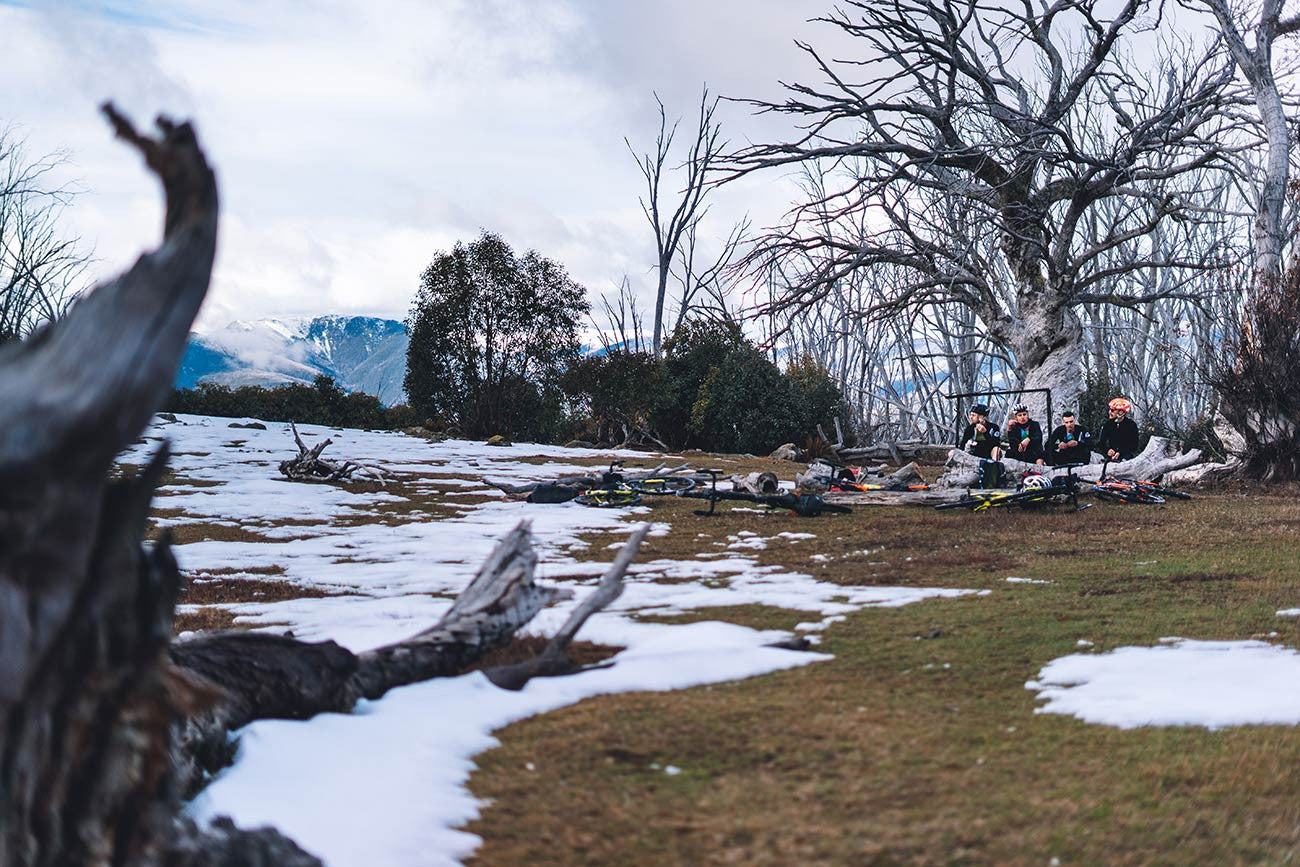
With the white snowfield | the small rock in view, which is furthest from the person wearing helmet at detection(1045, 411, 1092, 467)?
the small rock

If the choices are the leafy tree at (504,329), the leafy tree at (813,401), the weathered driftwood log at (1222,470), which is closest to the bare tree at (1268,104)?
the weathered driftwood log at (1222,470)

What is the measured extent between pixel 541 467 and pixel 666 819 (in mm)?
13960

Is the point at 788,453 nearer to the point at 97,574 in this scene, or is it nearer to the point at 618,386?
the point at 618,386

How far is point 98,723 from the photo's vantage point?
4.54ft

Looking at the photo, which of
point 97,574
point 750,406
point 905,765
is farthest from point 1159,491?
point 750,406

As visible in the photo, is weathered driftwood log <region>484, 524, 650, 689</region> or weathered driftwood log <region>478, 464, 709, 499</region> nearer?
weathered driftwood log <region>484, 524, 650, 689</region>

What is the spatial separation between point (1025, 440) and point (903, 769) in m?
11.5

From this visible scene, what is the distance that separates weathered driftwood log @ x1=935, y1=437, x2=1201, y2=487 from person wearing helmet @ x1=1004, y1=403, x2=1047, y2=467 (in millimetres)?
558

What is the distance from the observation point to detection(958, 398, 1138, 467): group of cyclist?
40.4 feet

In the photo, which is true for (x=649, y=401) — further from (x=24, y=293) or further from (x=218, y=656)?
(x=218, y=656)

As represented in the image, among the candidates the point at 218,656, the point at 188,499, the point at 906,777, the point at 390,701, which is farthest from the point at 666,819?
the point at 188,499

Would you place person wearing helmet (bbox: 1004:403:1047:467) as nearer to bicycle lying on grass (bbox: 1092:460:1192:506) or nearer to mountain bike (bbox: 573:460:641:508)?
bicycle lying on grass (bbox: 1092:460:1192:506)

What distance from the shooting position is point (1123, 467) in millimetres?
12117

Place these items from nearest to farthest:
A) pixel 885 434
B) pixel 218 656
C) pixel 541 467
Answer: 1. pixel 218 656
2. pixel 541 467
3. pixel 885 434
